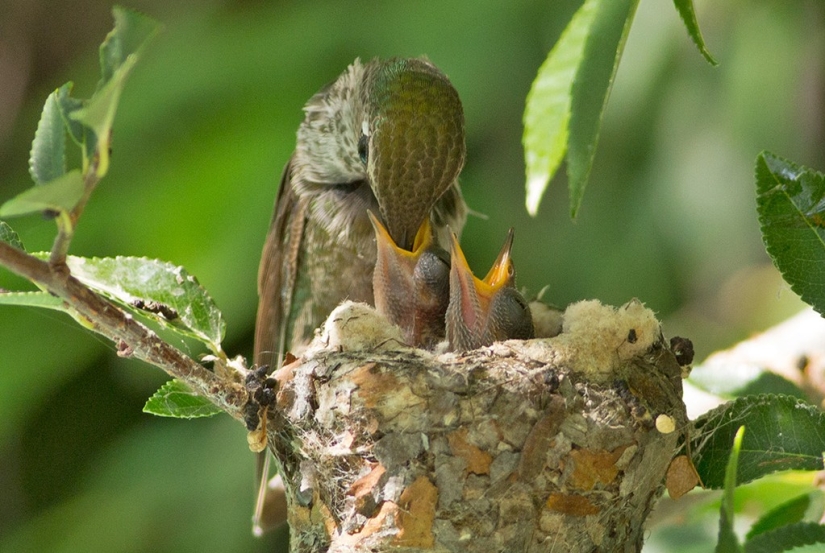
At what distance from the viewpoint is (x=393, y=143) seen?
2582 mm

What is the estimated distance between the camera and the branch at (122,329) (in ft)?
3.97

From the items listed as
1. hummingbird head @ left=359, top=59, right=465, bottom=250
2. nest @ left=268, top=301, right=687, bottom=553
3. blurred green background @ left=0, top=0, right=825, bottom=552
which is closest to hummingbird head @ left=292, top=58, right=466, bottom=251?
hummingbird head @ left=359, top=59, right=465, bottom=250

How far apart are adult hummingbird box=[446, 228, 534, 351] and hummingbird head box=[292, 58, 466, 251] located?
0.23 metres

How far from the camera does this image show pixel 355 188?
303 cm

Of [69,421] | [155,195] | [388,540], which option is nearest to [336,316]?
[388,540]

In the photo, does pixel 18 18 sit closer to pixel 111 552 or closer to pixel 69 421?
pixel 69 421

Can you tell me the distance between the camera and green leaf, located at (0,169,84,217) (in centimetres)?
106

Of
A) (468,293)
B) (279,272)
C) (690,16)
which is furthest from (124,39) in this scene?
(279,272)

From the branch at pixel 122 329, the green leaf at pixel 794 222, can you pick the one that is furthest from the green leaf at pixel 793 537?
the branch at pixel 122 329

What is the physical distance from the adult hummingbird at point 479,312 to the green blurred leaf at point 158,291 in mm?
755

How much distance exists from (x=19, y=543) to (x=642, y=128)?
10.5ft

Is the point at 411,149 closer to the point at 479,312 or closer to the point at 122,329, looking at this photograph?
the point at 479,312

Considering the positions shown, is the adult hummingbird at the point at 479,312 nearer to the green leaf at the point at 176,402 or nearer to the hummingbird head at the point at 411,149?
the hummingbird head at the point at 411,149

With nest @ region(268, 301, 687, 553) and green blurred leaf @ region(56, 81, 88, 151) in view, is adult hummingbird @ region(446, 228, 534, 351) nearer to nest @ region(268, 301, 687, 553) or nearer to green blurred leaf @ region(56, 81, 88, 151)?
nest @ region(268, 301, 687, 553)
